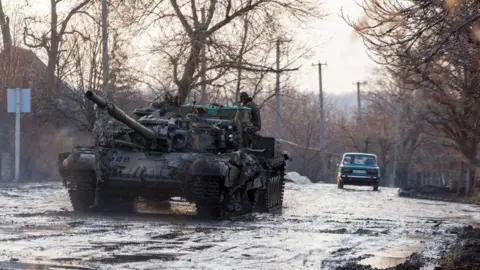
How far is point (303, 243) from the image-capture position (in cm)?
1495

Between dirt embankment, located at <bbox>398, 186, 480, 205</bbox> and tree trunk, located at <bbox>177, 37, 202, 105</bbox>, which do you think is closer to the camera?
tree trunk, located at <bbox>177, 37, 202, 105</bbox>

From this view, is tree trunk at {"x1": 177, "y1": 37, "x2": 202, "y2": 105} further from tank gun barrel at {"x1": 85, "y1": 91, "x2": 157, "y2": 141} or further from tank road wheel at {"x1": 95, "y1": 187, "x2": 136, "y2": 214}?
tank gun barrel at {"x1": 85, "y1": 91, "x2": 157, "y2": 141}

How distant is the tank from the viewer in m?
19.5

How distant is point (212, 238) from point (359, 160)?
1121 inches

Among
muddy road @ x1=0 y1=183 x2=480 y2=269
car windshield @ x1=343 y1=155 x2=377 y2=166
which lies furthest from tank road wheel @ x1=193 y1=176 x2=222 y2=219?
car windshield @ x1=343 y1=155 x2=377 y2=166

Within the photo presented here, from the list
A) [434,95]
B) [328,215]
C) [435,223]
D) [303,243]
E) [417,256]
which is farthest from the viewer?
[434,95]

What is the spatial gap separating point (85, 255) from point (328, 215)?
34.3ft

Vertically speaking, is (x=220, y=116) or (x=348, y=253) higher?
(x=220, y=116)

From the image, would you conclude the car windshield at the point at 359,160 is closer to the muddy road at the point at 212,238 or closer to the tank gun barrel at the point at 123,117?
the muddy road at the point at 212,238

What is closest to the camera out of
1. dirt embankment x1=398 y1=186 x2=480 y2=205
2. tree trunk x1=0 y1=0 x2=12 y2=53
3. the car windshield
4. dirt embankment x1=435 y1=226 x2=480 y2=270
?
dirt embankment x1=435 y1=226 x2=480 y2=270

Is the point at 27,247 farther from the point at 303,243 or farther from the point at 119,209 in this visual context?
the point at 119,209

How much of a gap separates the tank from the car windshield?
68.2 feet

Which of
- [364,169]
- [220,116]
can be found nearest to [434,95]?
[364,169]

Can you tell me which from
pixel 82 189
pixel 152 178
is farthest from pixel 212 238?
pixel 82 189
